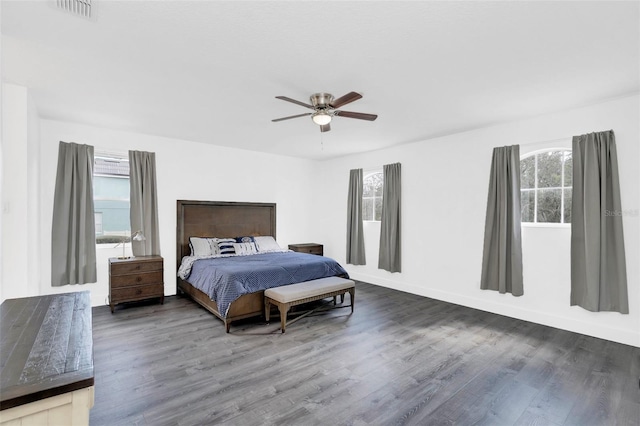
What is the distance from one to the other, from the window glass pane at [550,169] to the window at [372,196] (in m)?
2.50

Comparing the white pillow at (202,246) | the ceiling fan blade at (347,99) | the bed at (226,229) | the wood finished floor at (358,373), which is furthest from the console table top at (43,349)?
the white pillow at (202,246)

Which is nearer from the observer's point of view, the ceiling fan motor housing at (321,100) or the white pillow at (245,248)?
the ceiling fan motor housing at (321,100)

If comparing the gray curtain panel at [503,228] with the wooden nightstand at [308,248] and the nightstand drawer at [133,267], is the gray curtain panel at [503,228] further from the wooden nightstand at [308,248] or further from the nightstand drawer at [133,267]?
the nightstand drawer at [133,267]

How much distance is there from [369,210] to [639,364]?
400 centimetres

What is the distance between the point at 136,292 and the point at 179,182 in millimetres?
1801

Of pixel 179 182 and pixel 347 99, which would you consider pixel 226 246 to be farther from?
pixel 347 99

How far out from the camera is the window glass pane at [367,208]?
589 centimetres

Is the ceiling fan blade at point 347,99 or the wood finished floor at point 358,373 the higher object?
the ceiling fan blade at point 347,99

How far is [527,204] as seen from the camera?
3.84 meters

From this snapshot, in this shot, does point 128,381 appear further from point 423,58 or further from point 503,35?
point 503,35

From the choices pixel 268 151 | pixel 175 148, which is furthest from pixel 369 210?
pixel 175 148

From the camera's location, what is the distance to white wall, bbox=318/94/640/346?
120 inches

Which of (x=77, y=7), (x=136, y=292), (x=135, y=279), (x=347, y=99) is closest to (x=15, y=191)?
(x=135, y=279)

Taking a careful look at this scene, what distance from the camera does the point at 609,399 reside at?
7.07 ft
